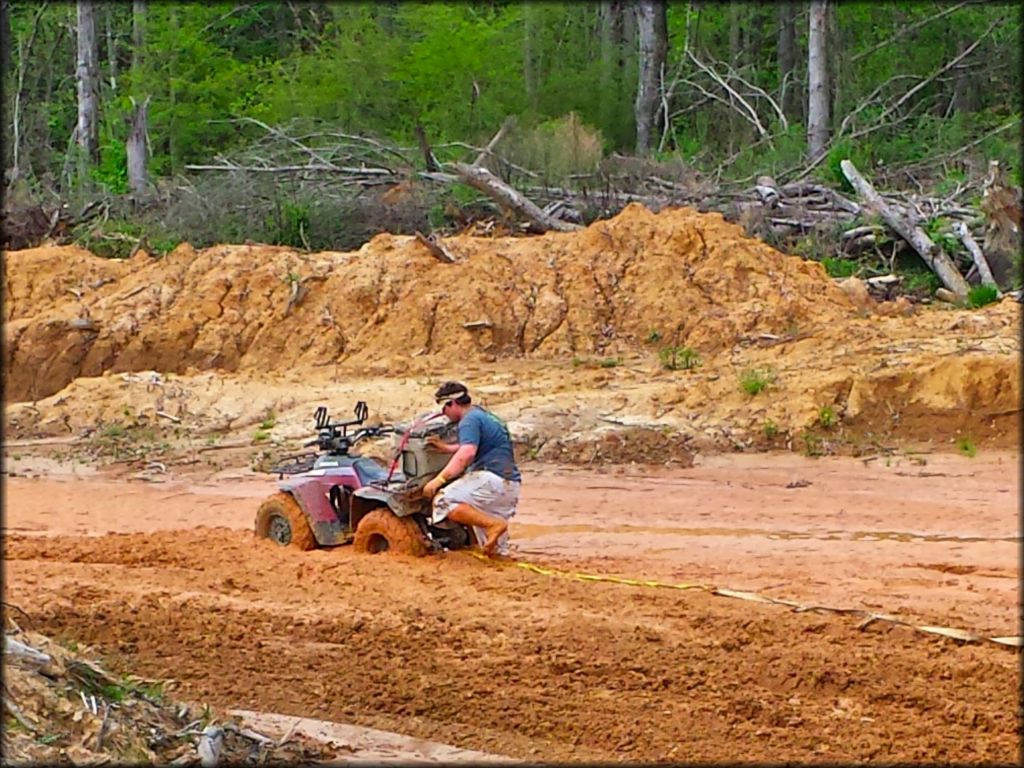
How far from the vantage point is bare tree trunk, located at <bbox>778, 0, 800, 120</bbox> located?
114ft

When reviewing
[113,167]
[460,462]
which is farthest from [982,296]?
[113,167]

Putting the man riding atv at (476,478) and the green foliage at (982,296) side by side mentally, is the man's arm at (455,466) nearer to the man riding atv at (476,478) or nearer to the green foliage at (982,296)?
the man riding atv at (476,478)

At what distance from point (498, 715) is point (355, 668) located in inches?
44.0

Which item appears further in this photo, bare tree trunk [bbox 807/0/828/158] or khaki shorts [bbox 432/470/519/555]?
bare tree trunk [bbox 807/0/828/158]

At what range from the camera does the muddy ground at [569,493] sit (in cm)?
752

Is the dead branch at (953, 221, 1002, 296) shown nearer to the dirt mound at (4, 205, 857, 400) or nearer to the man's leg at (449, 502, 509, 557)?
the dirt mound at (4, 205, 857, 400)

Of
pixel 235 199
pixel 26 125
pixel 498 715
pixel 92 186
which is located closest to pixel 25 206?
pixel 92 186

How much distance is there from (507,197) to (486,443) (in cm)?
1328

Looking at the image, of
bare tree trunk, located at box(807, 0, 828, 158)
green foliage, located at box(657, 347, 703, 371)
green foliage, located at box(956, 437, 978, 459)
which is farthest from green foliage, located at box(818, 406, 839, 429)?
bare tree trunk, located at box(807, 0, 828, 158)

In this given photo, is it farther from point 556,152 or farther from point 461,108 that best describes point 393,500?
point 461,108

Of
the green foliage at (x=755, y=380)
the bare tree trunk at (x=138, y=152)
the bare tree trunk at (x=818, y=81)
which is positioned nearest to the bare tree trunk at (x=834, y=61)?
the bare tree trunk at (x=818, y=81)

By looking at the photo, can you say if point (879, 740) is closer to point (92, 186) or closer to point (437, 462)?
point (437, 462)

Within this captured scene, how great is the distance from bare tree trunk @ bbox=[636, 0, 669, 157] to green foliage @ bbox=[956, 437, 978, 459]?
54.3ft

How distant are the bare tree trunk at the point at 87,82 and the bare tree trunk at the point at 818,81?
14.8 metres
